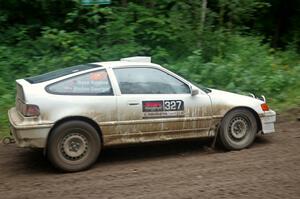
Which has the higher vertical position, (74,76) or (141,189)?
(74,76)

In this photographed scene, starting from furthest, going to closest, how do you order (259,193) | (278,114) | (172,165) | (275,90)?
1. (275,90)
2. (278,114)
3. (172,165)
4. (259,193)

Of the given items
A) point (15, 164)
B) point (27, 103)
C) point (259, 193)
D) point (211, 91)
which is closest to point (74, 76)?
point (27, 103)

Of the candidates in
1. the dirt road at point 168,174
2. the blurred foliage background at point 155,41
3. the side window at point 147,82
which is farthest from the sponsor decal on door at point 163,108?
the blurred foliage background at point 155,41

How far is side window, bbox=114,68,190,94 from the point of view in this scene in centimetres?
746

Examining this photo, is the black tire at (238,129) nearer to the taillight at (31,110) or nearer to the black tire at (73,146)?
the black tire at (73,146)

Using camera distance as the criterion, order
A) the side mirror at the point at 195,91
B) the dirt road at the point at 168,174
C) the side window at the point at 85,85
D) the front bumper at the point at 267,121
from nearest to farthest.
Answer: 1. the dirt road at the point at 168,174
2. the side window at the point at 85,85
3. the side mirror at the point at 195,91
4. the front bumper at the point at 267,121

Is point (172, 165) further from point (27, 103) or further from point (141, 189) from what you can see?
point (27, 103)

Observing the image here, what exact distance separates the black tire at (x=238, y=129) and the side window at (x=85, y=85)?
2.02 meters

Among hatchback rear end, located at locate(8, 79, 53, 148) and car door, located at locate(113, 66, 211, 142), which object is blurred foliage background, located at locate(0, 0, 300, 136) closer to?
car door, located at locate(113, 66, 211, 142)

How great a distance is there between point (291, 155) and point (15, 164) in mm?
4312

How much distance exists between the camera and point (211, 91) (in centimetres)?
805

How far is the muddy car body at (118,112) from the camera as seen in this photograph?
22.5 ft

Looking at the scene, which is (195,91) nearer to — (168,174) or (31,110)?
(168,174)

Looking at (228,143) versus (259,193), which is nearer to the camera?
(259,193)
